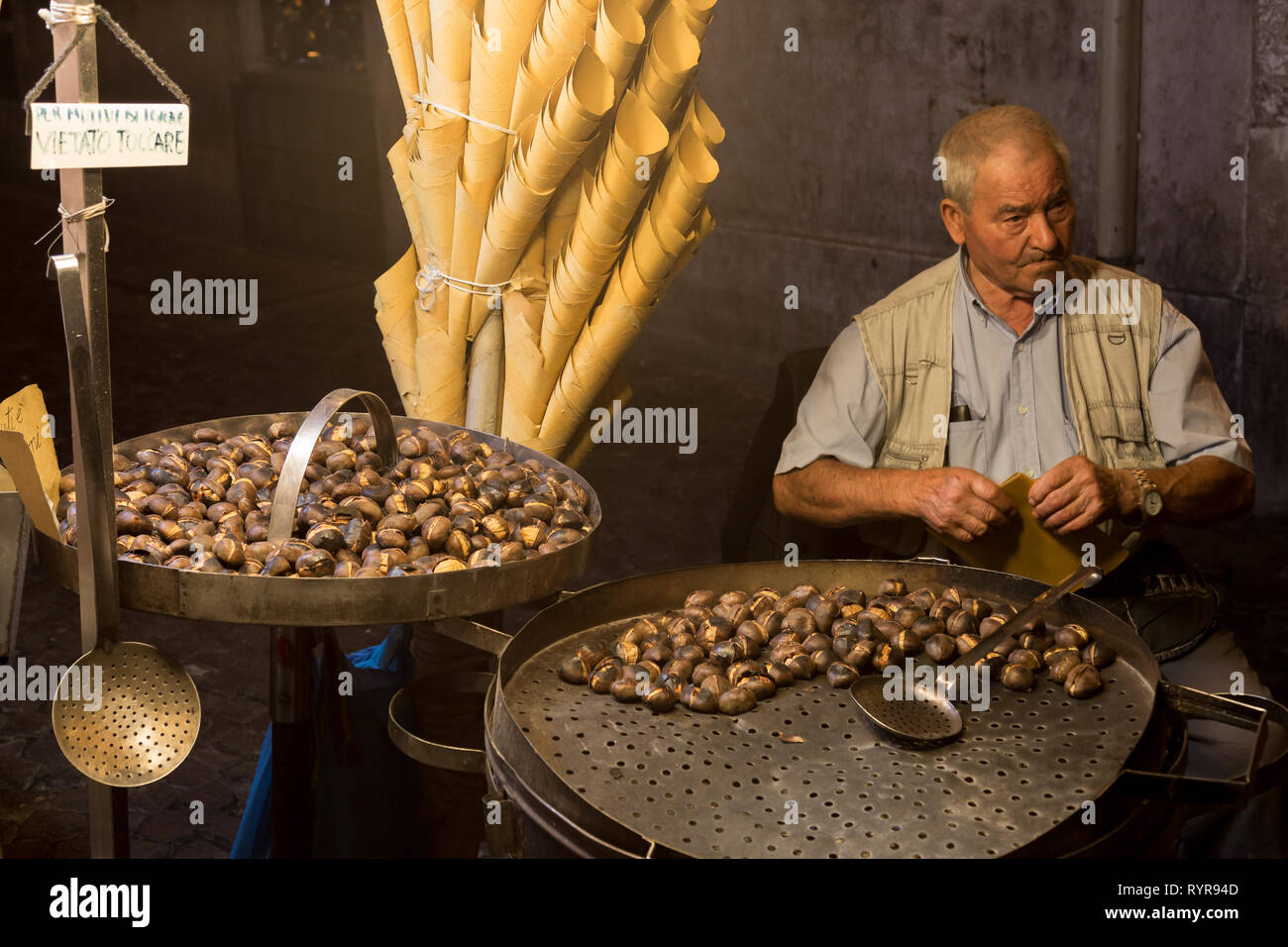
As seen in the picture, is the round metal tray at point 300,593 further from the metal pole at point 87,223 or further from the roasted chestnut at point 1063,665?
the roasted chestnut at point 1063,665

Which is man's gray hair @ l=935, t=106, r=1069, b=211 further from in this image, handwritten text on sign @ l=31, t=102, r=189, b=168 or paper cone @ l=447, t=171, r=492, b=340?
handwritten text on sign @ l=31, t=102, r=189, b=168

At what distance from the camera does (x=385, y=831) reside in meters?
2.83

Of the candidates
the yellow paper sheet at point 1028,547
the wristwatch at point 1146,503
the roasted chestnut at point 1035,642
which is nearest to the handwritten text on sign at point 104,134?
the roasted chestnut at point 1035,642

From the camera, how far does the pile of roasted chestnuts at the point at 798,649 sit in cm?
199

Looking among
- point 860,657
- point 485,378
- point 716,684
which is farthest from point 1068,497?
point 485,378

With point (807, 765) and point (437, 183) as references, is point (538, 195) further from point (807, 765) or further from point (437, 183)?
point (807, 765)

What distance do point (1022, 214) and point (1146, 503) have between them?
63 cm

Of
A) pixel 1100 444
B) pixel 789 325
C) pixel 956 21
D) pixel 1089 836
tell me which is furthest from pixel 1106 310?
pixel 789 325

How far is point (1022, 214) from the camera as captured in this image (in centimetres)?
271

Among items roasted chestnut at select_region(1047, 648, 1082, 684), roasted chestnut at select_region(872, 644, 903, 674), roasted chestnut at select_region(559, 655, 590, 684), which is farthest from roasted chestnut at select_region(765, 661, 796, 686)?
roasted chestnut at select_region(1047, 648, 1082, 684)
